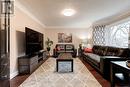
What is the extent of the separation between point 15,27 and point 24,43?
1230 mm

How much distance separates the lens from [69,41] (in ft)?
39.3

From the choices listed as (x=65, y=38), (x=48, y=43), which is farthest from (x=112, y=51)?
(x=48, y=43)

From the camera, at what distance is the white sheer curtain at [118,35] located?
21.6 feet

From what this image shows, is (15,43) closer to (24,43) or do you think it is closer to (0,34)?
(24,43)

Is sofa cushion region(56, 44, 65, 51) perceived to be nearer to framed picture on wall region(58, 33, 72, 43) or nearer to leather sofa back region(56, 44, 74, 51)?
leather sofa back region(56, 44, 74, 51)

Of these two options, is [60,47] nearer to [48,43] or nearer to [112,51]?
[48,43]

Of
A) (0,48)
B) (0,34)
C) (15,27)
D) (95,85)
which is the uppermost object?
(15,27)

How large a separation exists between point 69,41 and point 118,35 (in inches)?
201

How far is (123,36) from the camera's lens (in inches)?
271

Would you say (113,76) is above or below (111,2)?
below

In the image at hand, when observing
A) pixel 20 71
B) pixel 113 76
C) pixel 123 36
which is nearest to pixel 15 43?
pixel 20 71

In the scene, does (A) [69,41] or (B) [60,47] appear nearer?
(B) [60,47]

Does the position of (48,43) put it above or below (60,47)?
above

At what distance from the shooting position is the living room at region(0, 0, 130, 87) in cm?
418
